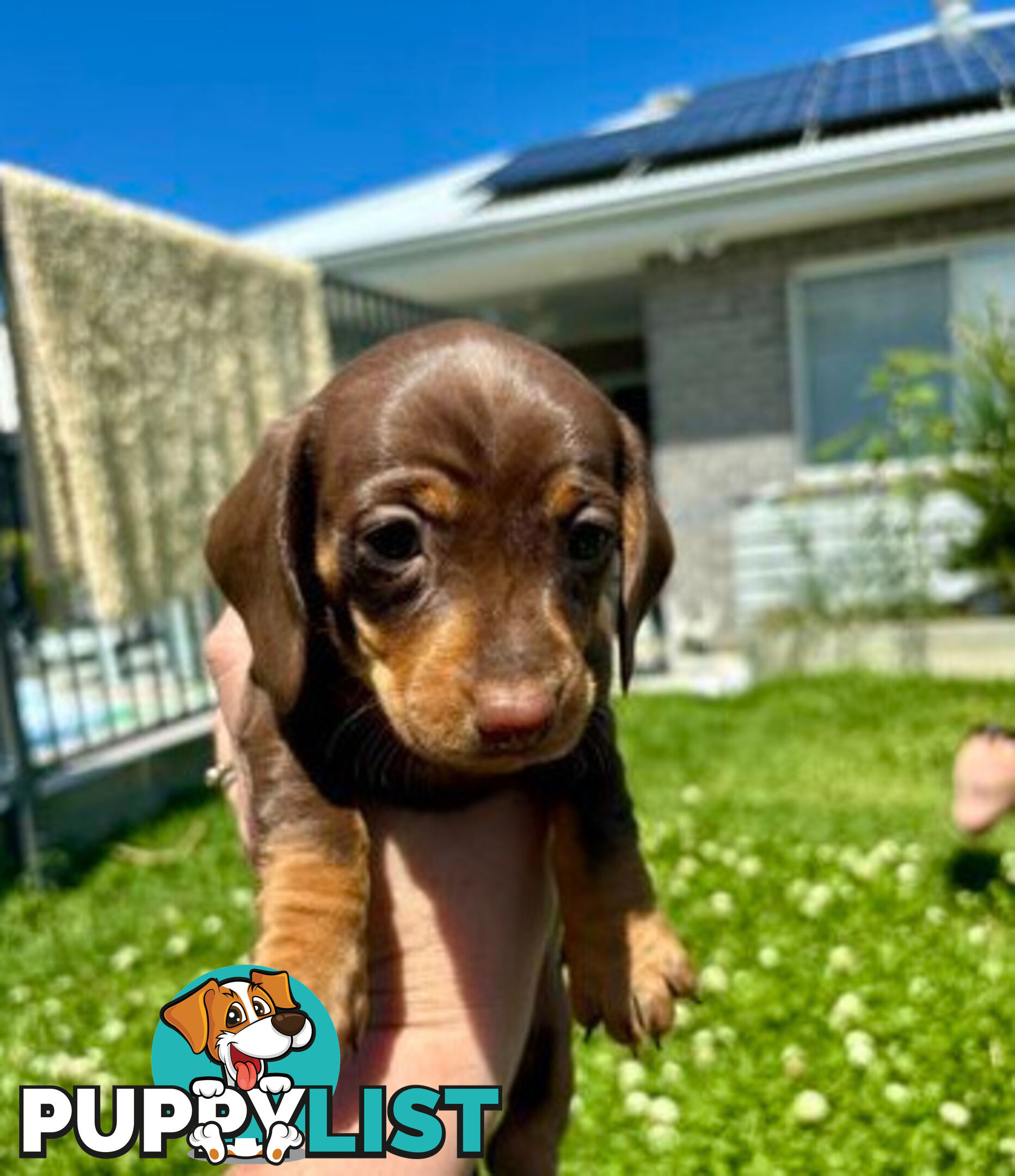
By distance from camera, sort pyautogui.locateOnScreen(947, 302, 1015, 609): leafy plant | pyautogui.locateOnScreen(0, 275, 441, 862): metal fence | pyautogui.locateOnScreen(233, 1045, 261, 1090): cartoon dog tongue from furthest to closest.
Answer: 1. pyautogui.locateOnScreen(947, 302, 1015, 609): leafy plant
2. pyautogui.locateOnScreen(0, 275, 441, 862): metal fence
3. pyautogui.locateOnScreen(233, 1045, 261, 1090): cartoon dog tongue

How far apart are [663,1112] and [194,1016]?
1900mm

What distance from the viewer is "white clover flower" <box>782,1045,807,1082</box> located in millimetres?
3473

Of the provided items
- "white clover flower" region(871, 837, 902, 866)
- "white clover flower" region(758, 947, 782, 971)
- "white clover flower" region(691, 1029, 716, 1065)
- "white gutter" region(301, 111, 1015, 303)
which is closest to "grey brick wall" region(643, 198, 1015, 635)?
"white gutter" region(301, 111, 1015, 303)

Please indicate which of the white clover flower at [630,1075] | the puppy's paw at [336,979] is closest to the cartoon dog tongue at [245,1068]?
the puppy's paw at [336,979]

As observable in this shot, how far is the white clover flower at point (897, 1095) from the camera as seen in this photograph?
3.26 metres

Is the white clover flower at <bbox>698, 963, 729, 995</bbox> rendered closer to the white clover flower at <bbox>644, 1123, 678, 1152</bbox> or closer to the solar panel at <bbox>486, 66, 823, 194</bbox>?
the white clover flower at <bbox>644, 1123, 678, 1152</bbox>

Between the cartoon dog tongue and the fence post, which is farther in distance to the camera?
the fence post

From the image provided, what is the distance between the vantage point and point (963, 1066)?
11.3 feet

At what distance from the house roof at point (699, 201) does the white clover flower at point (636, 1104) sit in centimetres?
863

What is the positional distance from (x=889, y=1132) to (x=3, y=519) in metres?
5.36

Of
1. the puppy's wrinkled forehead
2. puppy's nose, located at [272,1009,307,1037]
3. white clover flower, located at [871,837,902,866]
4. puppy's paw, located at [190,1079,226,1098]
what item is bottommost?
white clover flower, located at [871,837,902,866]

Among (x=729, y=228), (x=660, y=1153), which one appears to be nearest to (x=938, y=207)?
(x=729, y=228)

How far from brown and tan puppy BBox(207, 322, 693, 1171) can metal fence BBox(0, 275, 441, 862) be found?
437cm

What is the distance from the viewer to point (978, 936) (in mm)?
4219
